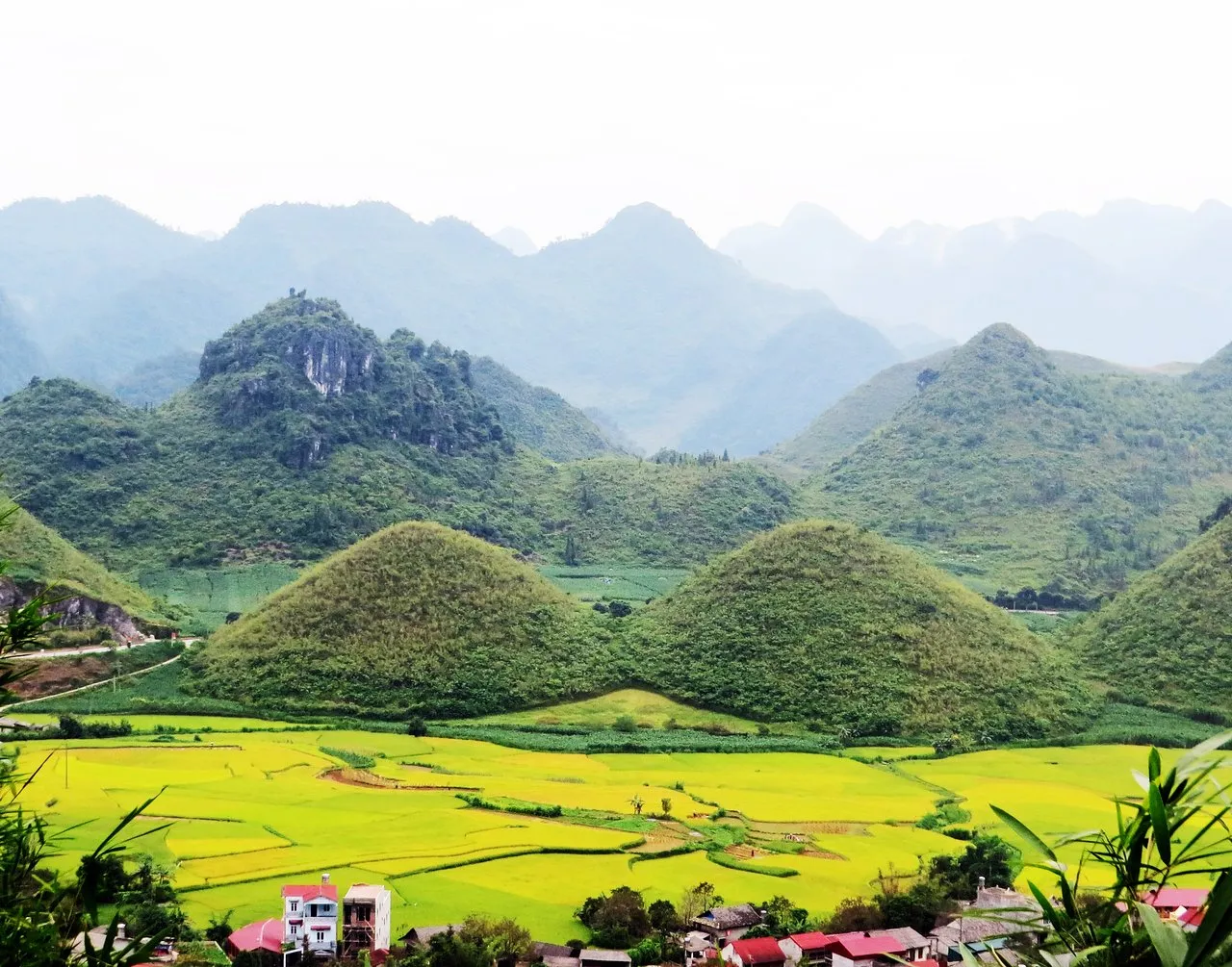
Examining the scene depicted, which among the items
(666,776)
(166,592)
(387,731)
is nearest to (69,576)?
(166,592)

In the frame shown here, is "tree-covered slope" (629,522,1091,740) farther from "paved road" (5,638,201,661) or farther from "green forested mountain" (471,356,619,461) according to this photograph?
"green forested mountain" (471,356,619,461)

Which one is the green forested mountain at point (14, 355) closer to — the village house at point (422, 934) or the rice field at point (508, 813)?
the rice field at point (508, 813)

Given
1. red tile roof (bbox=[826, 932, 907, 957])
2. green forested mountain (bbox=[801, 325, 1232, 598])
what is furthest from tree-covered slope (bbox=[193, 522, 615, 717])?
green forested mountain (bbox=[801, 325, 1232, 598])

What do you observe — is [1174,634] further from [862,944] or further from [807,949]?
[807,949]

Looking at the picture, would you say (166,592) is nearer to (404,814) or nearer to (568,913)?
(404,814)

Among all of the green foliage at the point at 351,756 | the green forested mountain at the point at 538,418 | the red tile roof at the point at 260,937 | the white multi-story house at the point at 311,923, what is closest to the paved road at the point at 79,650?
the green foliage at the point at 351,756
